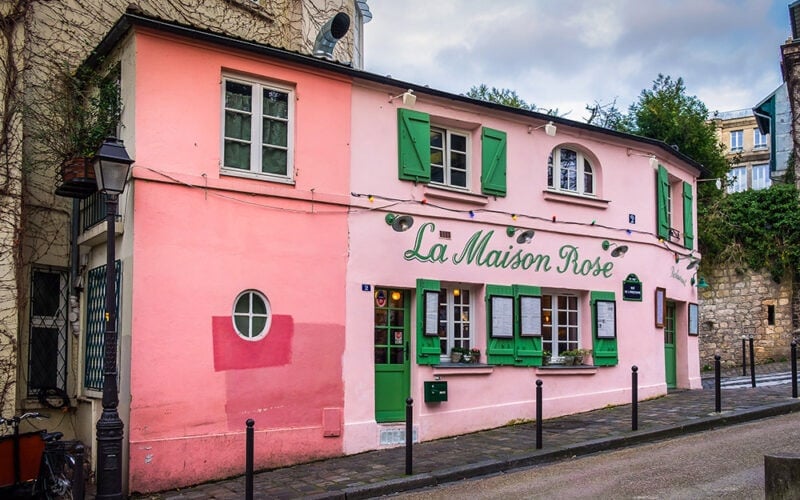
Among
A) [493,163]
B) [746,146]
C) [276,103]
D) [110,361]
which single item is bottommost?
[110,361]

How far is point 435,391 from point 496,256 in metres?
2.56

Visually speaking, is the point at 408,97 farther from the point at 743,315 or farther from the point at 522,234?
the point at 743,315

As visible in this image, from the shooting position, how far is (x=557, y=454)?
10.8m

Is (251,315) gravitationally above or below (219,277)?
below

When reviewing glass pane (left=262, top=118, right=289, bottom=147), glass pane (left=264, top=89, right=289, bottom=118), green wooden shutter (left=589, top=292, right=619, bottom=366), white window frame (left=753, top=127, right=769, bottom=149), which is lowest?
green wooden shutter (left=589, top=292, right=619, bottom=366)

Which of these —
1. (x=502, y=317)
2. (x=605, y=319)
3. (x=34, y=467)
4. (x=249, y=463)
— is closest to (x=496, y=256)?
(x=502, y=317)

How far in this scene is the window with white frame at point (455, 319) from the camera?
1283cm

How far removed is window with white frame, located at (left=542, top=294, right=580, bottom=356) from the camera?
1417 cm

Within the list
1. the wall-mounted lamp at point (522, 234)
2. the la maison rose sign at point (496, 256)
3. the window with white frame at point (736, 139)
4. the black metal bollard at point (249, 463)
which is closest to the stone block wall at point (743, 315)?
the la maison rose sign at point (496, 256)

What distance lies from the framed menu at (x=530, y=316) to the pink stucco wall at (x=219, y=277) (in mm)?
3445

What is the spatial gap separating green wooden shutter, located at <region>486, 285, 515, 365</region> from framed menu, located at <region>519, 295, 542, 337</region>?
31cm

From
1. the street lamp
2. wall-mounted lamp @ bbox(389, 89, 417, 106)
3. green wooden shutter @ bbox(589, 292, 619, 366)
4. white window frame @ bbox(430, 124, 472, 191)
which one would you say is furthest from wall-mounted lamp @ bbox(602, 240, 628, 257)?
the street lamp

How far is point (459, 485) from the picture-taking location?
956 centimetres

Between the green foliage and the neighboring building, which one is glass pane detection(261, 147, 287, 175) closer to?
the green foliage
